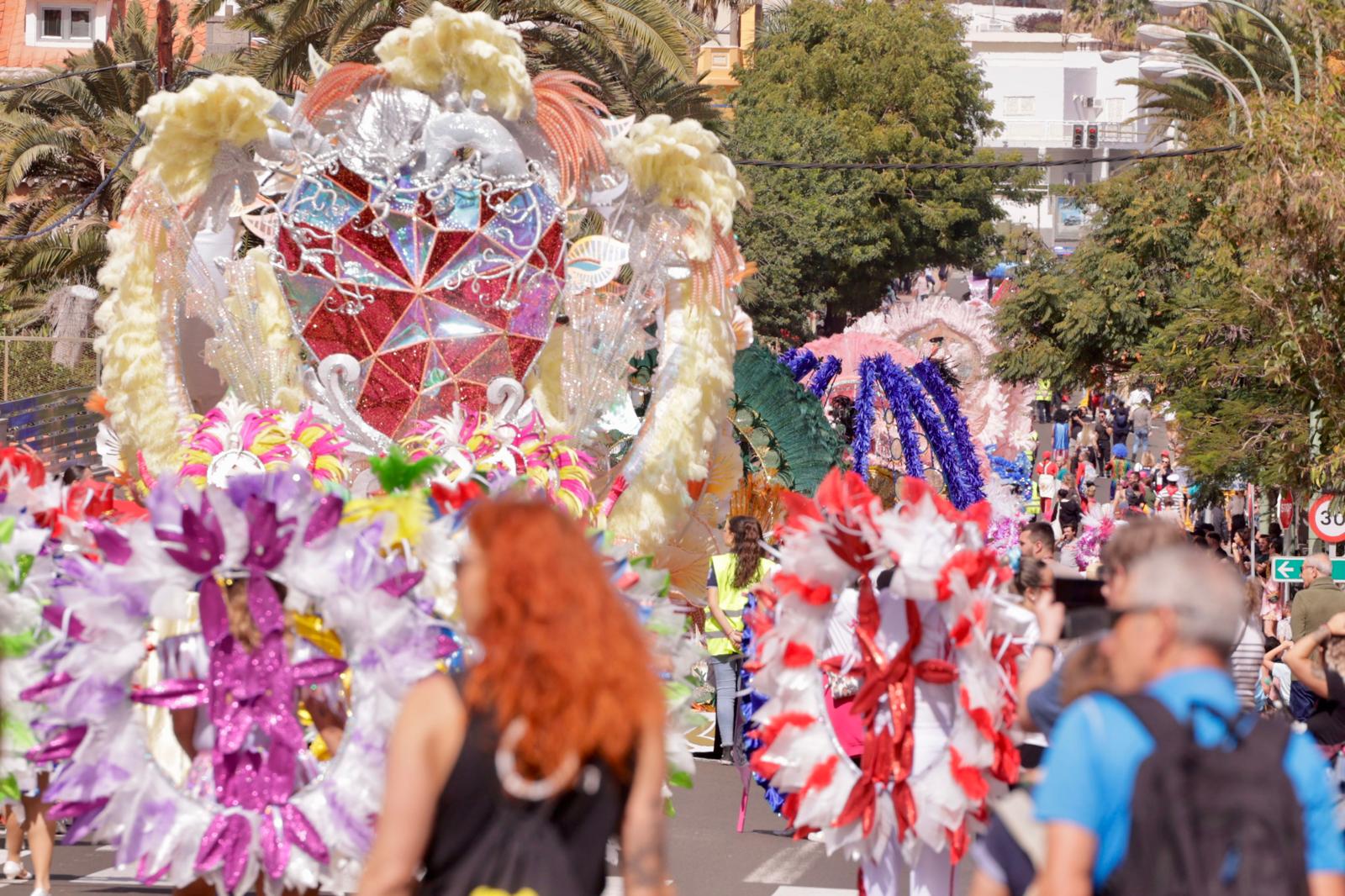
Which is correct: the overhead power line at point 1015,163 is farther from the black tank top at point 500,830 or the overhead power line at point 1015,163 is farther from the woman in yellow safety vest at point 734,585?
the black tank top at point 500,830

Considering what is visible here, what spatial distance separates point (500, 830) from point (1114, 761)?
1086mm

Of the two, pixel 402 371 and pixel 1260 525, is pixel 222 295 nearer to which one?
pixel 402 371

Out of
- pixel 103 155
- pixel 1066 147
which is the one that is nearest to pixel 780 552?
pixel 103 155

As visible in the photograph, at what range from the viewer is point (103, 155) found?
29.4m

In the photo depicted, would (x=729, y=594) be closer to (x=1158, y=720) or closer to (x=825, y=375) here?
(x=1158, y=720)

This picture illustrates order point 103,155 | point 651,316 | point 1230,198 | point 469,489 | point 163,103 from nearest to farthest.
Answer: point 469,489 < point 163,103 < point 651,316 < point 1230,198 < point 103,155

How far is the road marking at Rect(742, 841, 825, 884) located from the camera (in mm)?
10086

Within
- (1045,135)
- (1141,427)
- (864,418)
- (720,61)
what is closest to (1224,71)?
(1141,427)

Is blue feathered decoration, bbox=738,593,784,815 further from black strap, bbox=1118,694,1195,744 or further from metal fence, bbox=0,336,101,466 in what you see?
metal fence, bbox=0,336,101,466

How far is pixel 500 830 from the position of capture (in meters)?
3.77

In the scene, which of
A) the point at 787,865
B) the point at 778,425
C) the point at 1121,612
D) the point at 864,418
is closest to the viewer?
the point at 1121,612

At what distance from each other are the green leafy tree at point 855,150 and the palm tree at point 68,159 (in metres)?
18.3

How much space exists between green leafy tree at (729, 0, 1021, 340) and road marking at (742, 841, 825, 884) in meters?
34.9

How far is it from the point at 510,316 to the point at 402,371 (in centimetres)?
77
